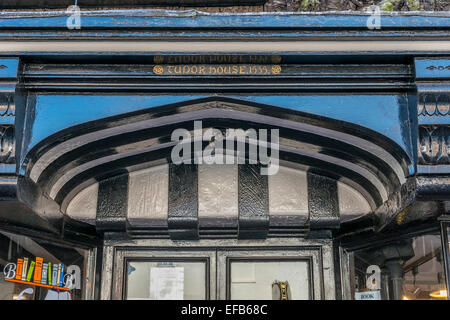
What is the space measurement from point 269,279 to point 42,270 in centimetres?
216

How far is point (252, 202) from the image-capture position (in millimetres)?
5918

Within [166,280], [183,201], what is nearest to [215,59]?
[183,201]

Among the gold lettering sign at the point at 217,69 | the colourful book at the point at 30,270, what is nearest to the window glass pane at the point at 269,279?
the colourful book at the point at 30,270

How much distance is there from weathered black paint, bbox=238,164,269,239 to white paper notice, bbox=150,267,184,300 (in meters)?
0.73

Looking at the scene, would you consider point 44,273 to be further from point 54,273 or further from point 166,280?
point 166,280

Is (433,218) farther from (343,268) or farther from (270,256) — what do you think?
(270,256)

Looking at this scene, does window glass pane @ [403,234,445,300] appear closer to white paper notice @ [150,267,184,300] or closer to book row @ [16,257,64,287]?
white paper notice @ [150,267,184,300]

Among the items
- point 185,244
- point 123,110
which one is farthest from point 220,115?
point 185,244

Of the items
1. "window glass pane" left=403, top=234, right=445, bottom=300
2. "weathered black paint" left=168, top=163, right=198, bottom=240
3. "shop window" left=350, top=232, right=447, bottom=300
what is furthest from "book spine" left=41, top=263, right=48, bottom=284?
"window glass pane" left=403, top=234, right=445, bottom=300

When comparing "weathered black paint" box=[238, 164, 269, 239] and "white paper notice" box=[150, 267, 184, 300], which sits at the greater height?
"weathered black paint" box=[238, 164, 269, 239]

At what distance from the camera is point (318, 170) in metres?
5.98

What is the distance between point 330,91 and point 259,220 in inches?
60.6

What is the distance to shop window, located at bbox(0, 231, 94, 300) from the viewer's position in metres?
5.56

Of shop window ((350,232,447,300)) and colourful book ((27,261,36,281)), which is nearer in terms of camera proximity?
shop window ((350,232,447,300))
